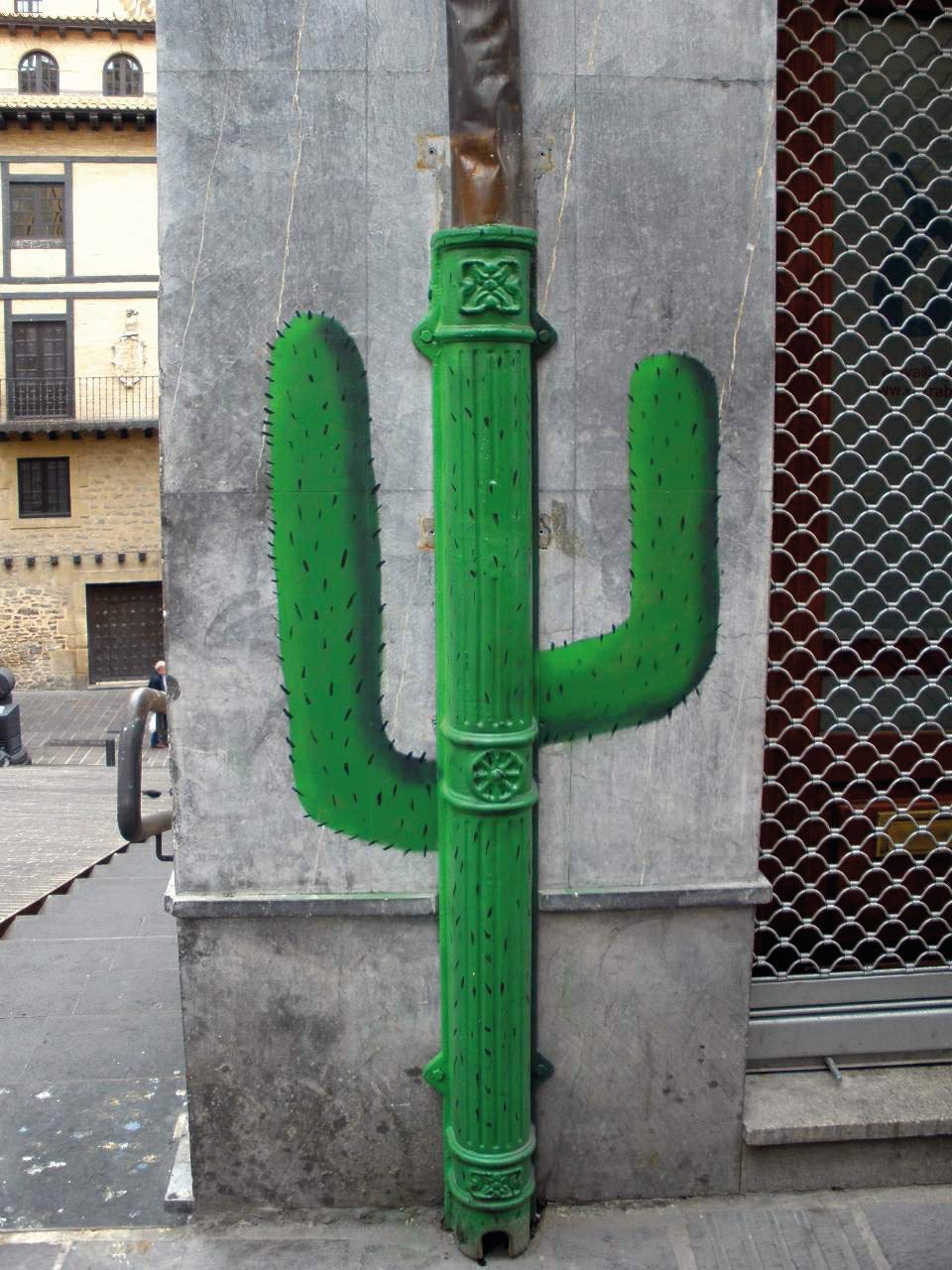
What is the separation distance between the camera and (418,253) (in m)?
3.34

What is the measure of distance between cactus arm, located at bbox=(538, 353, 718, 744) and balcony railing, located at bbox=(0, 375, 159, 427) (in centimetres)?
2626

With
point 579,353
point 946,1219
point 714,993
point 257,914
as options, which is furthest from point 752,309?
point 946,1219

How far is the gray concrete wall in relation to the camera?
10.8 feet

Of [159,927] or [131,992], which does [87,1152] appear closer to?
[131,992]

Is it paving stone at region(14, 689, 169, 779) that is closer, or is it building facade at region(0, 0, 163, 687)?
paving stone at region(14, 689, 169, 779)

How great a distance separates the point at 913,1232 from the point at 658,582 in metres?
2.09

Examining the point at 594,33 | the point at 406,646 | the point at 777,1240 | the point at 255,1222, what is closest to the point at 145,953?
the point at 255,1222

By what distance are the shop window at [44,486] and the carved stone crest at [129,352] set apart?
2440 millimetres

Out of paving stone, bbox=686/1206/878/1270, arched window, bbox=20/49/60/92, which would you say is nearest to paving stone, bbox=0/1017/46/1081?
paving stone, bbox=686/1206/878/1270

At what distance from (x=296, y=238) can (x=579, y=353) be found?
2.78 feet

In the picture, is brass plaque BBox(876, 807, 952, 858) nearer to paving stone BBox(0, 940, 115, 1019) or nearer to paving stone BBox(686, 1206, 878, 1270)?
paving stone BBox(686, 1206, 878, 1270)

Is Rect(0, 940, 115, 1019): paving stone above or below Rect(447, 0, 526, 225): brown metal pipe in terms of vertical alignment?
below

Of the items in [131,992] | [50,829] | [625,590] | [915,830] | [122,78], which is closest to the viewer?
[625,590]

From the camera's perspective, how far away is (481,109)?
3.17m
